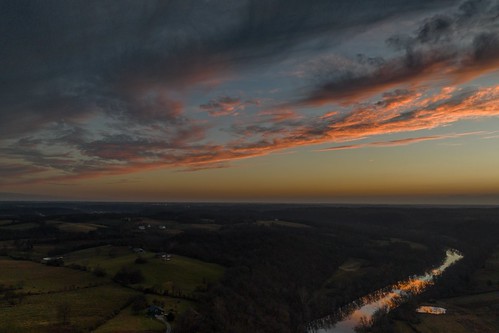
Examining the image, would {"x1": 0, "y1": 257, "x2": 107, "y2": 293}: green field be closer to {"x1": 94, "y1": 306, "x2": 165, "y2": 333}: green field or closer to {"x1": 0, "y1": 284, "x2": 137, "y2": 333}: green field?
{"x1": 0, "y1": 284, "x2": 137, "y2": 333}: green field

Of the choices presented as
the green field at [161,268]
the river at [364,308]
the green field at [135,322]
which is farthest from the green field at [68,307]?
the river at [364,308]

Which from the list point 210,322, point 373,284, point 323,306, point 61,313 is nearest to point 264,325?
point 210,322

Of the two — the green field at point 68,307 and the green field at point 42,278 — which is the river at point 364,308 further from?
the green field at point 42,278

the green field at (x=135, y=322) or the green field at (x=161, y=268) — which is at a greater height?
the green field at (x=161, y=268)

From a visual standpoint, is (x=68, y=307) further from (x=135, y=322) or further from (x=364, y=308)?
(x=364, y=308)

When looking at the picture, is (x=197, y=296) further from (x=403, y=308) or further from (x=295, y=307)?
(x=403, y=308)
